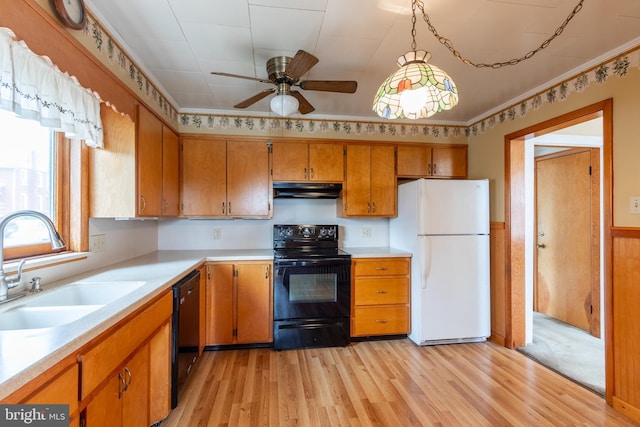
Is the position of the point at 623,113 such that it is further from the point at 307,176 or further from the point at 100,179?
the point at 100,179

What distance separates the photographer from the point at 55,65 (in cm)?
130

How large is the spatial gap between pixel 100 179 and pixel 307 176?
5.73ft

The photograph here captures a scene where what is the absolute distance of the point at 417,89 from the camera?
1322mm

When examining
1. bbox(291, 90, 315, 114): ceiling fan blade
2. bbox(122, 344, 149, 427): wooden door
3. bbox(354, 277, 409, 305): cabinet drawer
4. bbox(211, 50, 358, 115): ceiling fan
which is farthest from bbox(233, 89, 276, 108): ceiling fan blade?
bbox(354, 277, 409, 305): cabinet drawer

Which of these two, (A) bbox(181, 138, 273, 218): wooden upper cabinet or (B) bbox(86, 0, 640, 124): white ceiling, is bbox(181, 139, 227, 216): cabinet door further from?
(B) bbox(86, 0, 640, 124): white ceiling

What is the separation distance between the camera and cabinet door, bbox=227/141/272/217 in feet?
9.84

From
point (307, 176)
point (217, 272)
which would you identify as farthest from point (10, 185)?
point (307, 176)

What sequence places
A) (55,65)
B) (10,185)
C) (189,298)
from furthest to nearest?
(189,298) < (10,185) < (55,65)

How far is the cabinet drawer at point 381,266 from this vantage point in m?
2.87

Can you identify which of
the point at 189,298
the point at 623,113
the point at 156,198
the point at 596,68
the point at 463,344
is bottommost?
the point at 463,344

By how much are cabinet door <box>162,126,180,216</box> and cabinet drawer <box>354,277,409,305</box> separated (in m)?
1.85

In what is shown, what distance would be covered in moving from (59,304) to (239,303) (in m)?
1.42

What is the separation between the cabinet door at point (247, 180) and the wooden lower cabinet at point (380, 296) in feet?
3.68

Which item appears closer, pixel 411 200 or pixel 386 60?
pixel 386 60
